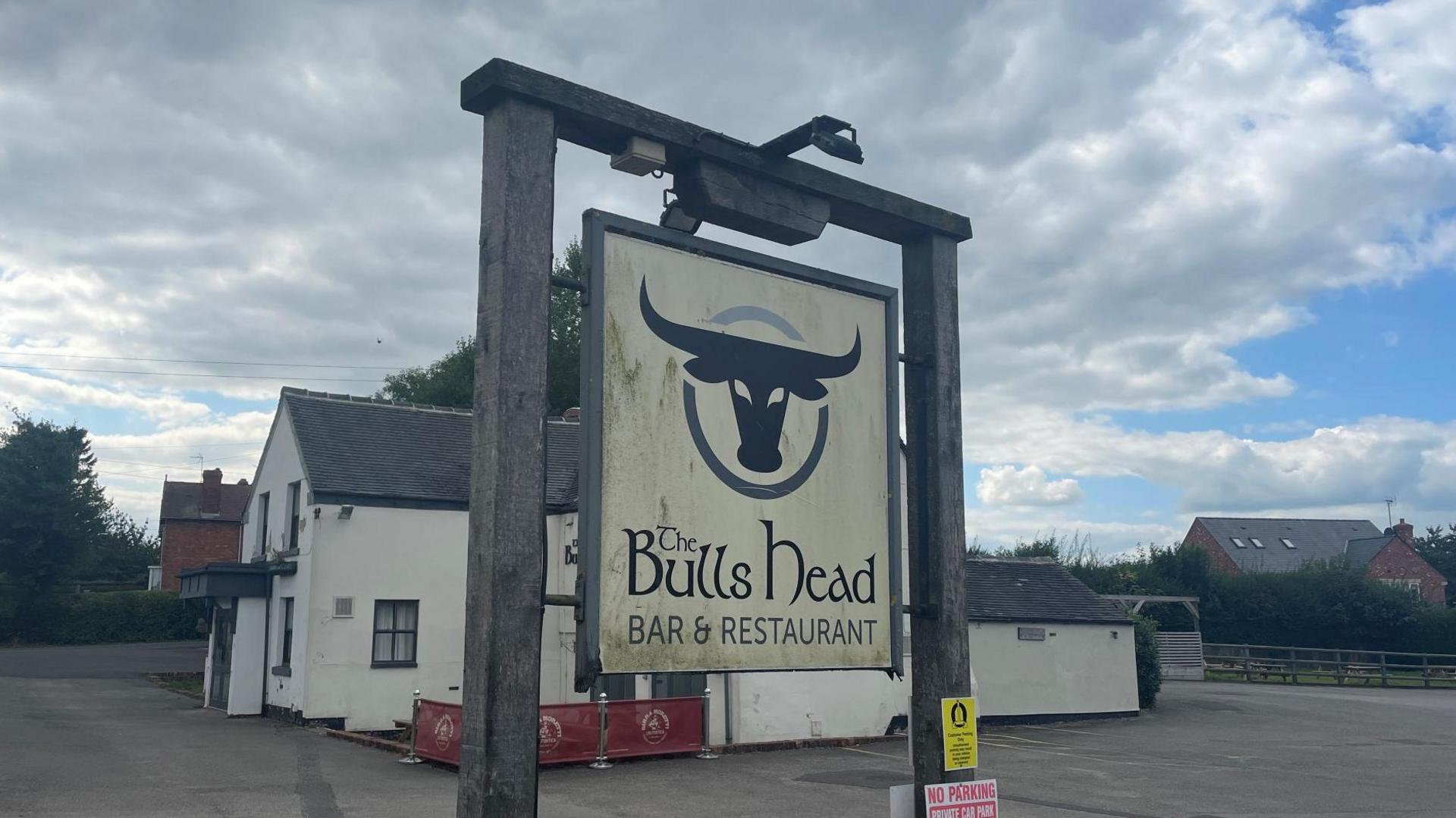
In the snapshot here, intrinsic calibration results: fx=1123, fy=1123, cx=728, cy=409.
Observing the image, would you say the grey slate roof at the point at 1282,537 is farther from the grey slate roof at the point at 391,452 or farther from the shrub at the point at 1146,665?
the grey slate roof at the point at 391,452

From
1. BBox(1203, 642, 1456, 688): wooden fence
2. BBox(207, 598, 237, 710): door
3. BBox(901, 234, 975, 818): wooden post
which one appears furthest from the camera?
BBox(1203, 642, 1456, 688): wooden fence

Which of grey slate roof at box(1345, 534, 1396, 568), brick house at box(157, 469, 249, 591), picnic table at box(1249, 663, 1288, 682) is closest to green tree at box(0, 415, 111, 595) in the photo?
brick house at box(157, 469, 249, 591)

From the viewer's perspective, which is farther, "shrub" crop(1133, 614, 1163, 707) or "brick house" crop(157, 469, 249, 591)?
"brick house" crop(157, 469, 249, 591)

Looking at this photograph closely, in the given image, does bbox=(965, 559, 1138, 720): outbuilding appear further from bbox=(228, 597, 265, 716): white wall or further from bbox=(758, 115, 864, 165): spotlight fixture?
bbox=(758, 115, 864, 165): spotlight fixture

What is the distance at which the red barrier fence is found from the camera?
1622 centimetres

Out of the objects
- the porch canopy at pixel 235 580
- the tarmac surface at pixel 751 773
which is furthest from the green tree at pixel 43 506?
the porch canopy at pixel 235 580

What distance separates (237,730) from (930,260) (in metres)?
18.5

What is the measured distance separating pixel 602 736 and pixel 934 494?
11.4 meters

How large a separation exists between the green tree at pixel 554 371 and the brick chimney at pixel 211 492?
10.6 metres

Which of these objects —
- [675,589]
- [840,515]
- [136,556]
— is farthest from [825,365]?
[136,556]

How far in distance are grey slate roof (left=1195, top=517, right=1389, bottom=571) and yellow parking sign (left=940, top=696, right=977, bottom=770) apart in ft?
214

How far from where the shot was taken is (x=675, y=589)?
548 centimetres

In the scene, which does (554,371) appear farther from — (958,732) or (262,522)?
(958,732)

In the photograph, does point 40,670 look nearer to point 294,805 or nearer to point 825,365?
point 294,805
